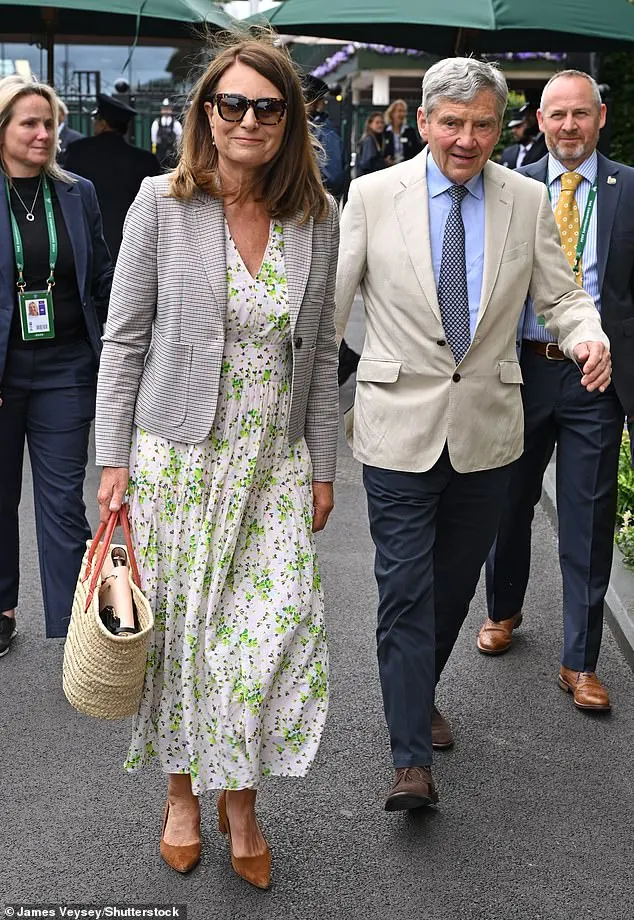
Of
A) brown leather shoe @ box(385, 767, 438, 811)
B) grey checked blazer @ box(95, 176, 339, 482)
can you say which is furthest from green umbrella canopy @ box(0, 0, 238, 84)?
brown leather shoe @ box(385, 767, 438, 811)

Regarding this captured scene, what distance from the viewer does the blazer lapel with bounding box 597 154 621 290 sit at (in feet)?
17.7

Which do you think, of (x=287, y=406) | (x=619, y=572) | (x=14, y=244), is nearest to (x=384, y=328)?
(x=287, y=406)

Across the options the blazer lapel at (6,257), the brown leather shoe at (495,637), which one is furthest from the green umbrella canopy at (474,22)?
the brown leather shoe at (495,637)

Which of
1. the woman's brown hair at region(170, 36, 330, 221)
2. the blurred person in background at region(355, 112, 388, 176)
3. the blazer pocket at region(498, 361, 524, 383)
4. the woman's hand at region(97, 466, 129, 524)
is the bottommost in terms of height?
the blurred person in background at region(355, 112, 388, 176)

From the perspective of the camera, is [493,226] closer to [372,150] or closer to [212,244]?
[212,244]

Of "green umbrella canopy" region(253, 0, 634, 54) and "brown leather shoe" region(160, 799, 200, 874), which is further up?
"green umbrella canopy" region(253, 0, 634, 54)

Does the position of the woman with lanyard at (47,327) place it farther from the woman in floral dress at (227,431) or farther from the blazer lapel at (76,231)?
the woman in floral dress at (227,431)

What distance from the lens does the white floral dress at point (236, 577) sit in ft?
12.8

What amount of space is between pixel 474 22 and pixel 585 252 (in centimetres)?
403

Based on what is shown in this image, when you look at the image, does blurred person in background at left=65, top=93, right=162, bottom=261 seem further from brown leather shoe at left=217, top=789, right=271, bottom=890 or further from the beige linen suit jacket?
brown leather shoe at left=217, top=789, right=271, bottom=890

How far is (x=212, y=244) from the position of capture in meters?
3.80

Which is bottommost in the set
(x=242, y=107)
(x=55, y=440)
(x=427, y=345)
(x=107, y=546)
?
(x=55, y=440)

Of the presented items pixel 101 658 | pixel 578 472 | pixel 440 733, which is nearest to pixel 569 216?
pixel 578 472

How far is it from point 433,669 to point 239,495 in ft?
3.27
